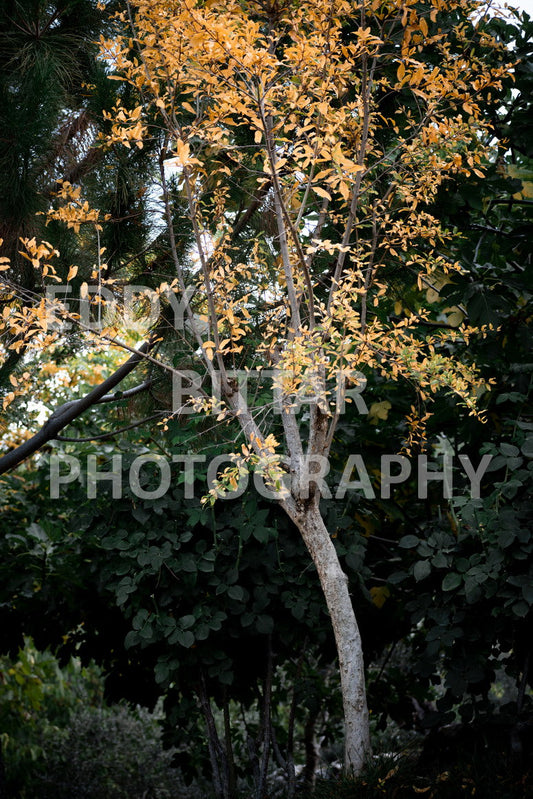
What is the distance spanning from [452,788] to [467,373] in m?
1.49

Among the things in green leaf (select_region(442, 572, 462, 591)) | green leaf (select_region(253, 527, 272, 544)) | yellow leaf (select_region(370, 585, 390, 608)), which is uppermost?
green leaf (select_region(253, 527, 272, 544))

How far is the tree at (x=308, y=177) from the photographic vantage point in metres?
2.31

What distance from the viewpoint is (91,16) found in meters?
2.92

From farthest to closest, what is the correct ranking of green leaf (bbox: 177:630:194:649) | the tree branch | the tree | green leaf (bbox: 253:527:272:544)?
the tree branch < green leaf (bbox: 253:527:272:544) < green leaf (bbox: 177:630:194:649) < the tree

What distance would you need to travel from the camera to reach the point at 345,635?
99.7 inches

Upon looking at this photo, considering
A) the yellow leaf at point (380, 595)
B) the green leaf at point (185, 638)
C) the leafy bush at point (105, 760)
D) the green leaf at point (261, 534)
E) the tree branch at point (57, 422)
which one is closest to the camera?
the green leaf at point (185, 638)

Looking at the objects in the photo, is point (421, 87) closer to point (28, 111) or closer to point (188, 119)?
point (188, 119)

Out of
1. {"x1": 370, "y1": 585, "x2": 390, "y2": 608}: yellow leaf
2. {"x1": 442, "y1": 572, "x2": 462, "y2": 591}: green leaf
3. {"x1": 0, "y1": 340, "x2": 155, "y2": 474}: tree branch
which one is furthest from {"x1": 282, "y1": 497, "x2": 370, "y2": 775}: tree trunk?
{"x1": 0, "y1": 340, "x2": 155, "y2": 474}: tree branch

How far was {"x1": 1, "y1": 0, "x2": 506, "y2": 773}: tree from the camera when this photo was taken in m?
2.31

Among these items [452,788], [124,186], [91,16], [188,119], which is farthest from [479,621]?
[91,16]

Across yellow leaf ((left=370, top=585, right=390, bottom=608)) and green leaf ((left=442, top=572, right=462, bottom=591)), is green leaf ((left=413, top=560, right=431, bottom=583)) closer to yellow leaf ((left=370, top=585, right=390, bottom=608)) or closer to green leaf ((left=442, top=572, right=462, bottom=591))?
green leaf ((left=442, top=572, right=462, bottom=591))

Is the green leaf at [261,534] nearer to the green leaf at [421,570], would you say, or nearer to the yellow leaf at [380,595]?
the green leaf at [421,570]

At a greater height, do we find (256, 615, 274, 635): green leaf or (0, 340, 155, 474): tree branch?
(0, 340, 155, 474): tree branch

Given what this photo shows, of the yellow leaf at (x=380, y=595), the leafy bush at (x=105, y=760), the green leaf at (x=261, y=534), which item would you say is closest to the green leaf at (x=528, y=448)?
the green leaf at (x=261, y=534)
